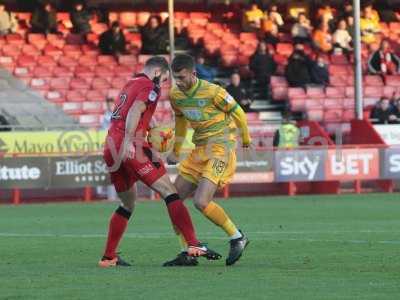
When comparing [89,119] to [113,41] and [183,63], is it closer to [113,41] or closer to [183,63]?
[113,41]

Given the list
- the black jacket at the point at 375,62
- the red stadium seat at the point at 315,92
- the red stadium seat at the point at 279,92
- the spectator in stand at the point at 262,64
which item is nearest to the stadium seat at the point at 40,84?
the spectator in stand at the point at 262,64

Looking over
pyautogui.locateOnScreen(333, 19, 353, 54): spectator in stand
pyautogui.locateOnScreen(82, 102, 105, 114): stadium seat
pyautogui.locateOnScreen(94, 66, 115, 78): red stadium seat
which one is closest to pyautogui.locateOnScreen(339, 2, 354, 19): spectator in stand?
pyautogui.locateOnScreen(333, 19, 353, 54): spectator in stand

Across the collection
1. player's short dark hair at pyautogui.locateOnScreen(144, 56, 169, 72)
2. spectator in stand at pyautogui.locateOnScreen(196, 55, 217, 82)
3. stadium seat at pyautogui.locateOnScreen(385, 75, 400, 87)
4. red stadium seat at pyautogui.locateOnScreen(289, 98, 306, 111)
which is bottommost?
red stadium seat at pyautogui.locateOnScreen(289, 98, 306, 111)

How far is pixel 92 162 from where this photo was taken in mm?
24375

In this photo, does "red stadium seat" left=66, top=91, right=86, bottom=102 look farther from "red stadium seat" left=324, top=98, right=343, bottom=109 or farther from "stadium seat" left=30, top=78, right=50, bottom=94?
"red stadium seat" left=324, top=98, right=343, bottom=109

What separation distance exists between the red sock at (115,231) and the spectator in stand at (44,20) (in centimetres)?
1940

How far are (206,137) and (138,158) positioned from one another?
0.80 m

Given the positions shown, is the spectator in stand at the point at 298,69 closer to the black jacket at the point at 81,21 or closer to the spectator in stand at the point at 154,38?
the spectator in stand at the point at 154,38

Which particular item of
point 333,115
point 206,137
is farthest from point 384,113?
point 206,137

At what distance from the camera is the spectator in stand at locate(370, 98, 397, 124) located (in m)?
27.8

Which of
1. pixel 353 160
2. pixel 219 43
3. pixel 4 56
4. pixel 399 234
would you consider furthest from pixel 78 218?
pixel 219 43

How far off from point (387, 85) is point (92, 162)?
9903mm

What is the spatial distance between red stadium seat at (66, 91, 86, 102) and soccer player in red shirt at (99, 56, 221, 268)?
16885 mm

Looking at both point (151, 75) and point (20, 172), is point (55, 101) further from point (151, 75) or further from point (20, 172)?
point (151, 75)
